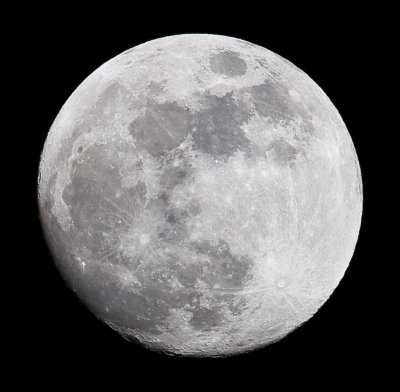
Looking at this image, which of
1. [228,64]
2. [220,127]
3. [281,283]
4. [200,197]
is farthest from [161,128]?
[281,283]

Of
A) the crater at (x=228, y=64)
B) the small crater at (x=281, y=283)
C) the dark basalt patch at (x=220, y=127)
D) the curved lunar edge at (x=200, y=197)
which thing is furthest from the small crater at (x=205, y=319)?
the crater at (x=228, y=64)

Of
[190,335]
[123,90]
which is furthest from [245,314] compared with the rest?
[123,90]

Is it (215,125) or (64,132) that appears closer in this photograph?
(215,125)

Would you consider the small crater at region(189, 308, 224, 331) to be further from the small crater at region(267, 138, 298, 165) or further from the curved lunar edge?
the small crater at region(267, 138, 298, 165)

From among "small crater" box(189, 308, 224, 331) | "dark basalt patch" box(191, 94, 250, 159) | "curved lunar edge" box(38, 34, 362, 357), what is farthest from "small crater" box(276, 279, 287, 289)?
"dark basalt patch" box(191, 94, 250, 159)

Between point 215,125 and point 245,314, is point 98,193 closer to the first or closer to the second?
point 215,125

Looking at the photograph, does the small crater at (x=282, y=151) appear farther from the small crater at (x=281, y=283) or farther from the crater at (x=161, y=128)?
the small crater at (x=281, y=283)

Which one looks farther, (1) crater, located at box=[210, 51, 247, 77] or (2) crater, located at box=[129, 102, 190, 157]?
(1) crater, located at box=[210, 51, 247, 77]
